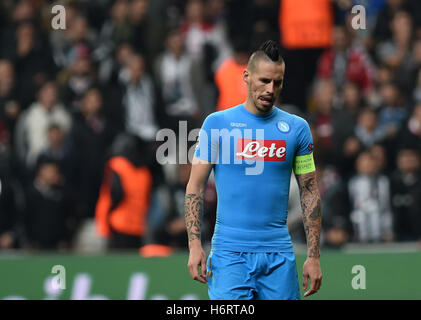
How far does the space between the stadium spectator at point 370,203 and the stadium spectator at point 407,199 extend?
0.29 feet

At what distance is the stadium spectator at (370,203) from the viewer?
9969 millimetres

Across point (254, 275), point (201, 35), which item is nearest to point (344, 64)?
point (201, 35)

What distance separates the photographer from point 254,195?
5.64 metres

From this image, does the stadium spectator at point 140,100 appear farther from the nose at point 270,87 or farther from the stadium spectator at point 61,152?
the nose at point 270,87

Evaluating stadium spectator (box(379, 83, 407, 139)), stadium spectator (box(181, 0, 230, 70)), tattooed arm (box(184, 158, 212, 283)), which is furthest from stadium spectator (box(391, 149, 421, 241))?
tattooed arm (box(184, 158, 212, 283))

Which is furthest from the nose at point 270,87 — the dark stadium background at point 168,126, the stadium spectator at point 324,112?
the stadium spectator at point 324,112

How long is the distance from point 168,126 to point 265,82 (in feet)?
19.1

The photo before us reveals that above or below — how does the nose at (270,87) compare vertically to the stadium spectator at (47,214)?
above

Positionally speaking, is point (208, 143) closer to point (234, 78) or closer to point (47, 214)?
point (47, 214)

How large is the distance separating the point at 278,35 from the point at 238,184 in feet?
21.0

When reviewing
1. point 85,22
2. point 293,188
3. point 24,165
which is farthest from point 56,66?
point 293,188

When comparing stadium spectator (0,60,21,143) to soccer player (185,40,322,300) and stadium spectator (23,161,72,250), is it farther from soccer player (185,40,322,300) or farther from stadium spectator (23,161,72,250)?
soccer player (185,40,322,300)
